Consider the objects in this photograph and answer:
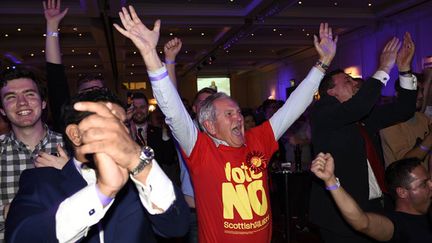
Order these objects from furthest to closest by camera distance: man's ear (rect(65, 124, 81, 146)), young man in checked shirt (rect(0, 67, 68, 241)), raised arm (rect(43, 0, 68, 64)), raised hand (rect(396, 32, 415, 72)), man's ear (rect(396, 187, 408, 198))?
raised hand (rect(396, 32, 415, 72)), man's ear (rect(396, 187, 408, 198)), raised arm (rect(43, 0, 68, 64)), young man in checked shirt (rect(0, 67, 68, 241)), man's ear (rect(65, 124, 81, 146))

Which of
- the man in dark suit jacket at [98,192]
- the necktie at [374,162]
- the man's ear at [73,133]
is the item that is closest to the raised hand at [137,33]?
the man in dark suit jacket at [98,192]

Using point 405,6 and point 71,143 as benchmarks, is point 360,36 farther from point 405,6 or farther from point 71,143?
point 71,143

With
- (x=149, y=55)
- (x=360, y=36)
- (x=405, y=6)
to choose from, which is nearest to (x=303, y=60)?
(x=360, y=36)

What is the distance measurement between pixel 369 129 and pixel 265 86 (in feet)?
55.9

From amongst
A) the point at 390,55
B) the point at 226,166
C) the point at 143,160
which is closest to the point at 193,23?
the point at 390,55

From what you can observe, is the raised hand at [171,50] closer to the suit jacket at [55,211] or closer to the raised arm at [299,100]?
the raised arm at [299,100]

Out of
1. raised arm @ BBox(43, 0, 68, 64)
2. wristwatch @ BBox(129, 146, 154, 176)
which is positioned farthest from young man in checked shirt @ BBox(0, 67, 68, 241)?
wristwatch @ BBox(129, 146, 154, 176)

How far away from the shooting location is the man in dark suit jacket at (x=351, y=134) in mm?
2359

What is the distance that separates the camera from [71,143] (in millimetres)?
1248

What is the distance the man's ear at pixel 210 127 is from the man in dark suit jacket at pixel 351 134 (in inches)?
31.2

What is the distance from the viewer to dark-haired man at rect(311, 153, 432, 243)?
2025mm

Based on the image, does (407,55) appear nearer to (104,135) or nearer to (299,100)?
(299,100)

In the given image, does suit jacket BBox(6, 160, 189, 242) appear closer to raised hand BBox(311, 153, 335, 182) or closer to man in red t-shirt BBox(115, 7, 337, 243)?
man in red t-shirt BBox(115, 7, 337, 243)

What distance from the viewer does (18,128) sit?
192cm
